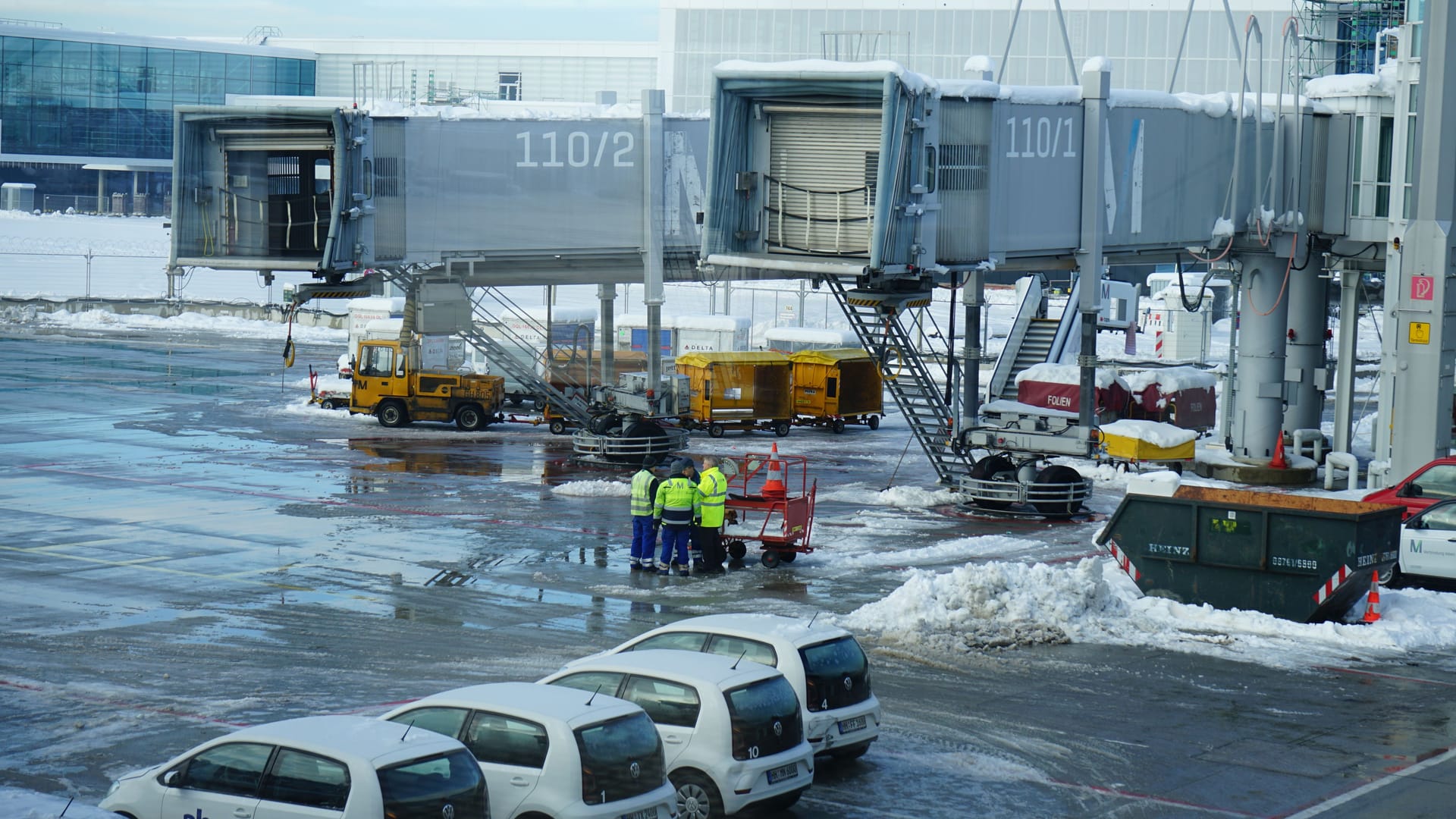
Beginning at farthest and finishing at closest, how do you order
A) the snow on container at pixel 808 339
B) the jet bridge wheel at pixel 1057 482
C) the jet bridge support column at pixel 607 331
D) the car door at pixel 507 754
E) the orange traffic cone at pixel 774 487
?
1. the snow on container at pixel 808 339
2. the jet bridge support column at pixel 607 331
3. the jet bridge wheel at pixel 1057 482
4. the orange traffic cone at pixel 774 487
5. the car door at pixel 507 754

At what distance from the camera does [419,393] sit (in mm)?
47375

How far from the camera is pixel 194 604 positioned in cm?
2247

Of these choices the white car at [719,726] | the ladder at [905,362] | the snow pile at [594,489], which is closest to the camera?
the white car at [719,726]

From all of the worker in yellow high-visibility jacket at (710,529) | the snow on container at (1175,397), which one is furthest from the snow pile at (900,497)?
the snow on container at (1175,397)

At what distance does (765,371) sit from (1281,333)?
1407cm

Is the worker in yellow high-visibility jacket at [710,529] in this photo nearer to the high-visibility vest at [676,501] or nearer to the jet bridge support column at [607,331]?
the high-visibility vest at [676,501]

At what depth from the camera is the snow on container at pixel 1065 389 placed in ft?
144

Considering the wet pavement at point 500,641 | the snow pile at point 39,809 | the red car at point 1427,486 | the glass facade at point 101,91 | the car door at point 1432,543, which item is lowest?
the wet pavement at point 500,641

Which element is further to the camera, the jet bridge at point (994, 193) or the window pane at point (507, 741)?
the jet bridge at point (994, 193)

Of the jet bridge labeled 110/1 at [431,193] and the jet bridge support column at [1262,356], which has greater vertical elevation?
the jet bridge labeled 110/1 at [431,193]

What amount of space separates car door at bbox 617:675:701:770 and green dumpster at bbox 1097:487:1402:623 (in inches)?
446

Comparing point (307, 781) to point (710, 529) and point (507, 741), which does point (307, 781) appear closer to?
point (507, 741)

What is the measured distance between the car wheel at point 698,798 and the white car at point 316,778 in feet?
7.99

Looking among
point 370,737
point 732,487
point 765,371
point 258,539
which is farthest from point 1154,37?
point 370,737
